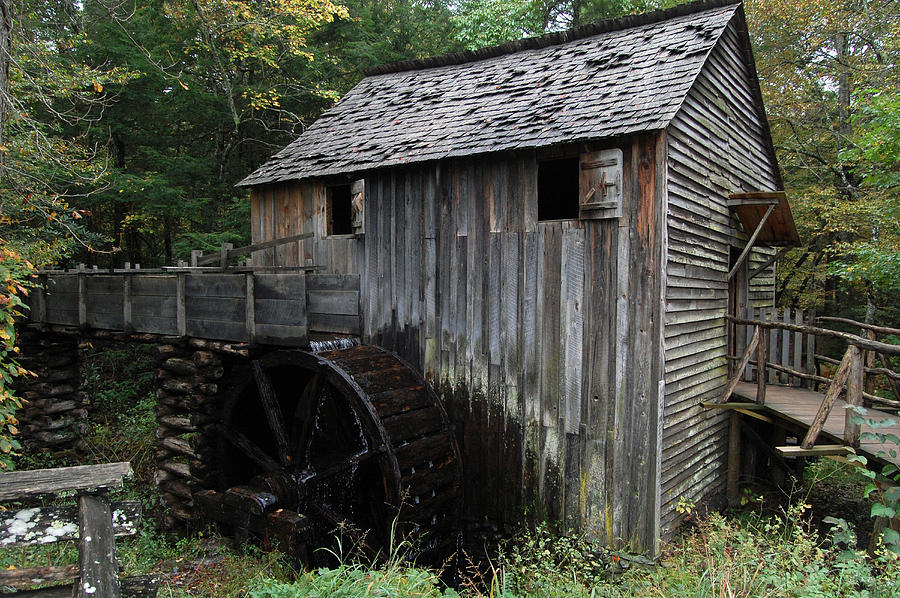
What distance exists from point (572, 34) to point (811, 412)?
6.05 metres

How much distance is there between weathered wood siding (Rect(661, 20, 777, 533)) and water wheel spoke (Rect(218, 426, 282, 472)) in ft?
15.8

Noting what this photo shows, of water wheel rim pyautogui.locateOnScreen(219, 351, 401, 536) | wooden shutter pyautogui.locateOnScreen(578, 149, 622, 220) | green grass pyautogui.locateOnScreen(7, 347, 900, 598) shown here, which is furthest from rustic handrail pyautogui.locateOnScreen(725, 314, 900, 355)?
water wheel rim pyautogui.locateOnScreen(219, 351, 401, 536)

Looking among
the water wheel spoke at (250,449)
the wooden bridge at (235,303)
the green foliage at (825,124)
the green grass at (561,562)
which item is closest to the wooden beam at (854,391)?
the green grass at (561,562)

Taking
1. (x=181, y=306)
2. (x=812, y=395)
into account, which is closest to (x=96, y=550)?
(x=181, y=306)

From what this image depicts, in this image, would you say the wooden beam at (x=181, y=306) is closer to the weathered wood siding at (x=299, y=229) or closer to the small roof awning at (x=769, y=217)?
the weathered wood siding at (x=299, y=229)

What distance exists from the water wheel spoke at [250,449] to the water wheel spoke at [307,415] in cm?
37

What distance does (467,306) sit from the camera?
6766 millimetres

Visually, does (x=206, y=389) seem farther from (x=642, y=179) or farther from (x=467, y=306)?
(x=642, y=179)

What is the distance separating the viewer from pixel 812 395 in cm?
749

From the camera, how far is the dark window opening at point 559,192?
8.73 meters

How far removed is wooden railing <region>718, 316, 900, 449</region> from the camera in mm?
5047

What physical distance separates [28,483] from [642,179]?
17.6 ft

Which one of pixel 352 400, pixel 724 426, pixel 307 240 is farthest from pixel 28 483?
pixel 724 426

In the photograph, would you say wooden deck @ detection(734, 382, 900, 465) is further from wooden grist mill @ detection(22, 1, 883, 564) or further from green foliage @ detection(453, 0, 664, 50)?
green foliage @ detection(453, 0, 664, 50)
